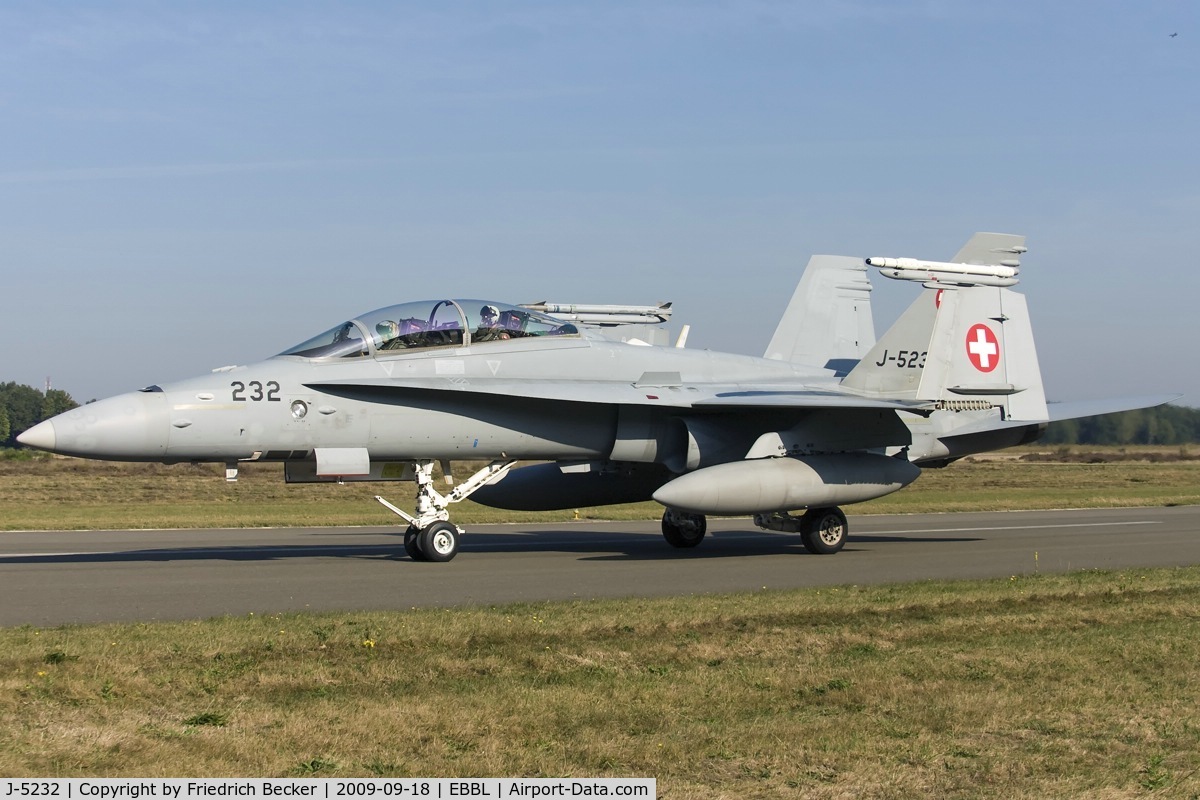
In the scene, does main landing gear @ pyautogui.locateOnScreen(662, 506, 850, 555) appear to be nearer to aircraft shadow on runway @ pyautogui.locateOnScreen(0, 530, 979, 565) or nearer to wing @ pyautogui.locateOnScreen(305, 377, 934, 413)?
aircraft shadow on runway @ pyautogui.locateOnScreen(0, 530, 979, 565)

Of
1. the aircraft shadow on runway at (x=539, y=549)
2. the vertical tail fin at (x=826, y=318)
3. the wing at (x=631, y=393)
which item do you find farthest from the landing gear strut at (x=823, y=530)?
the vertical tail fin at (x=826, y=318)

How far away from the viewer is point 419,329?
46.9 feet

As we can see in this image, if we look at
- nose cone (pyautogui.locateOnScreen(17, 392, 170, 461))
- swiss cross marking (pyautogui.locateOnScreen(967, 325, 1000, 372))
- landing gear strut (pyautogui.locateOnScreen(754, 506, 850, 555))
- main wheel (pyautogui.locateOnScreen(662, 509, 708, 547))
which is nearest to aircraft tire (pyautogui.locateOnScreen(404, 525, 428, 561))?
nose cone (pyautogui.locateOnScreen(17, 392, 170, 461))

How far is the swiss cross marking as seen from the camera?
16906mm

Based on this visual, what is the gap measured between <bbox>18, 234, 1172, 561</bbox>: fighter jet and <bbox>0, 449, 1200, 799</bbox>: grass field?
13.2ft

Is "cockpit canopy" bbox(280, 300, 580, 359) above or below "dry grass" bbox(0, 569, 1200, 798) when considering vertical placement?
above

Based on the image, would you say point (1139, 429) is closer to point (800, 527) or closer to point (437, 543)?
point (800, 527)

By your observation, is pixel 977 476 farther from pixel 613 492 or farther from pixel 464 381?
pixel 464 381

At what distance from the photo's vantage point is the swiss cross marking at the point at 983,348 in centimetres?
1691

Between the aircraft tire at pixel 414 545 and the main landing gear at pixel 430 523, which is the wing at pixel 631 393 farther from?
the aircraft tire at pixel 414 545

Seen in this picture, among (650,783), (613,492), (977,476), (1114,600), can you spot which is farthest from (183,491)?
(650,783)

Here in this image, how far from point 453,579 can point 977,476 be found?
1325 inches

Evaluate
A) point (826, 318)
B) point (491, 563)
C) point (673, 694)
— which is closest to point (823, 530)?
point (491, 563)

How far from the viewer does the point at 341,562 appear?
14.6m
